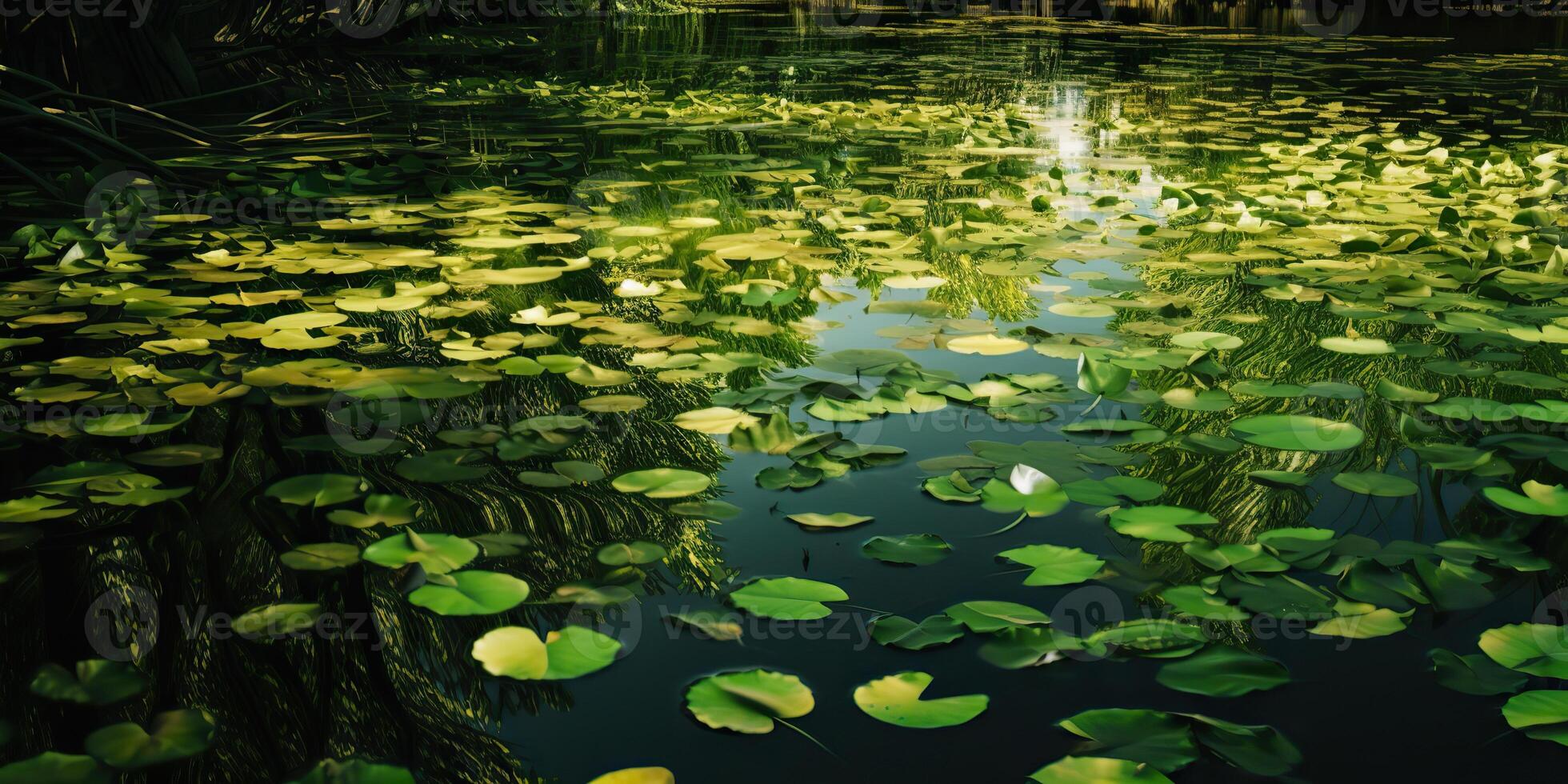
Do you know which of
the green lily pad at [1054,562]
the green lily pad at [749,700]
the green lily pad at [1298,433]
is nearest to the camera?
the green lily pad at [749,700]

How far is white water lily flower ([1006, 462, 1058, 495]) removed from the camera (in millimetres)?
1406

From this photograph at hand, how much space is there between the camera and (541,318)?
6.66 feet

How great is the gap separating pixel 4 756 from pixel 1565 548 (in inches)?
61.9

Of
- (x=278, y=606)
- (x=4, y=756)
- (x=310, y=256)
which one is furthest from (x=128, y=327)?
(x=4, y=756)

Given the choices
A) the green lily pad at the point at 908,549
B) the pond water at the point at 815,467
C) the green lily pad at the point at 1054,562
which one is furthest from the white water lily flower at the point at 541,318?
the green lily pad at the point at 1054,562

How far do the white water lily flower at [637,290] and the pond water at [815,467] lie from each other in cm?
1

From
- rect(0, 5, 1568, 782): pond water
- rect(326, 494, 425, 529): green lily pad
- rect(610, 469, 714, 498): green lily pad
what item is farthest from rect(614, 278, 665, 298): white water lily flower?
rect(326, 494, 425, 529): green lily pad

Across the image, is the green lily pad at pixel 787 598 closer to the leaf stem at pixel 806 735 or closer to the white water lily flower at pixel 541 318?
the leaf stem at pixel 806 735

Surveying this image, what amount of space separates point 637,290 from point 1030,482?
3.50ft

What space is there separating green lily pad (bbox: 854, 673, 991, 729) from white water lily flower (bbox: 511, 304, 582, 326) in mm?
1169

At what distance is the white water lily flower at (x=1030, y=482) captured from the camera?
4.61ft

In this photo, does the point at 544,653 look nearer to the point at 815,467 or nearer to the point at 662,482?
the point at 662,482

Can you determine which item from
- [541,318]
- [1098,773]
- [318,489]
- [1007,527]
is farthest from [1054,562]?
[541,318]

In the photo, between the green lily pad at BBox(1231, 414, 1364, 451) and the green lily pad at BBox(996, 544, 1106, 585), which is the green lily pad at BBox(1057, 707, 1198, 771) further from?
the green lily pad at BBox(1231, 414, 1364, 451)
